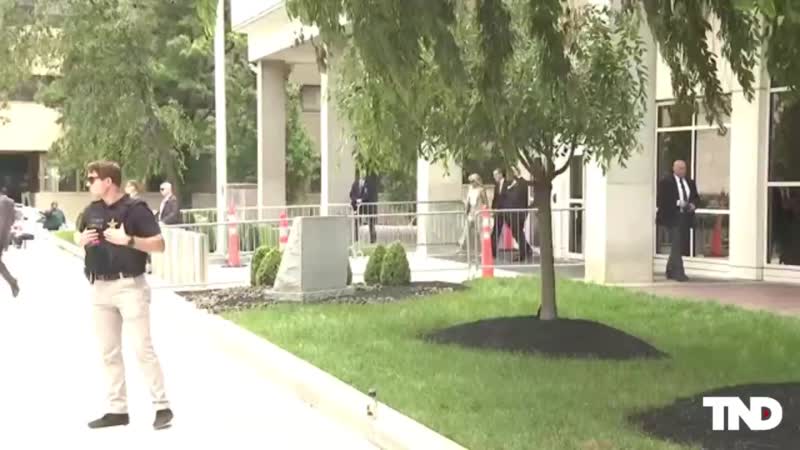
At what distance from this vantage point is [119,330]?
308 inches

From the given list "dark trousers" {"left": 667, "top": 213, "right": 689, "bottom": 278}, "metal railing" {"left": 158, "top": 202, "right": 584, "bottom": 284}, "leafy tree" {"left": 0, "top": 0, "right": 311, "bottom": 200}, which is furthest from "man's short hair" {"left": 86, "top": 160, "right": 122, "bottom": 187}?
"leafy tree" {"left": 0, "top": 0, "right": 311, "bottom": 200}

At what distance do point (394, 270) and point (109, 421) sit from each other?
882 cm

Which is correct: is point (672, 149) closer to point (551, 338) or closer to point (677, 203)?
point (677, 203)

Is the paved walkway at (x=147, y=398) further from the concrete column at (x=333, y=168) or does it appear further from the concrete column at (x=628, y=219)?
the concrete column at (x=333, y=168)

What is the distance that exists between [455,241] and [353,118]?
12.7 m

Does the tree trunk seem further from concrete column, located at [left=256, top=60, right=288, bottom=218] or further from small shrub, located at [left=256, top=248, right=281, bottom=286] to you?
concrete column, located at [left=256, top=60, right=288, bottom=218]

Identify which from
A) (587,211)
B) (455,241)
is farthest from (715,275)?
(455,241)

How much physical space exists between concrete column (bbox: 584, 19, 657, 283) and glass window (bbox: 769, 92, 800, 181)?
2067mm

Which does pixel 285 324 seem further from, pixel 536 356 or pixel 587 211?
pixel 587 211

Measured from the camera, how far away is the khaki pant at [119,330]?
7.55 m

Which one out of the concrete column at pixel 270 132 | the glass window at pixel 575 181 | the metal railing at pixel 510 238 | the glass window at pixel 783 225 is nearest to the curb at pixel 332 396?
the metal railing at pixel 510 238

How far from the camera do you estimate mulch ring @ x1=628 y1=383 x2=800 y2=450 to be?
20.9 ft

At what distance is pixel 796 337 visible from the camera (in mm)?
10562

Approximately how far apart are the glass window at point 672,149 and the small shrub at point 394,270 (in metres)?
5.55
